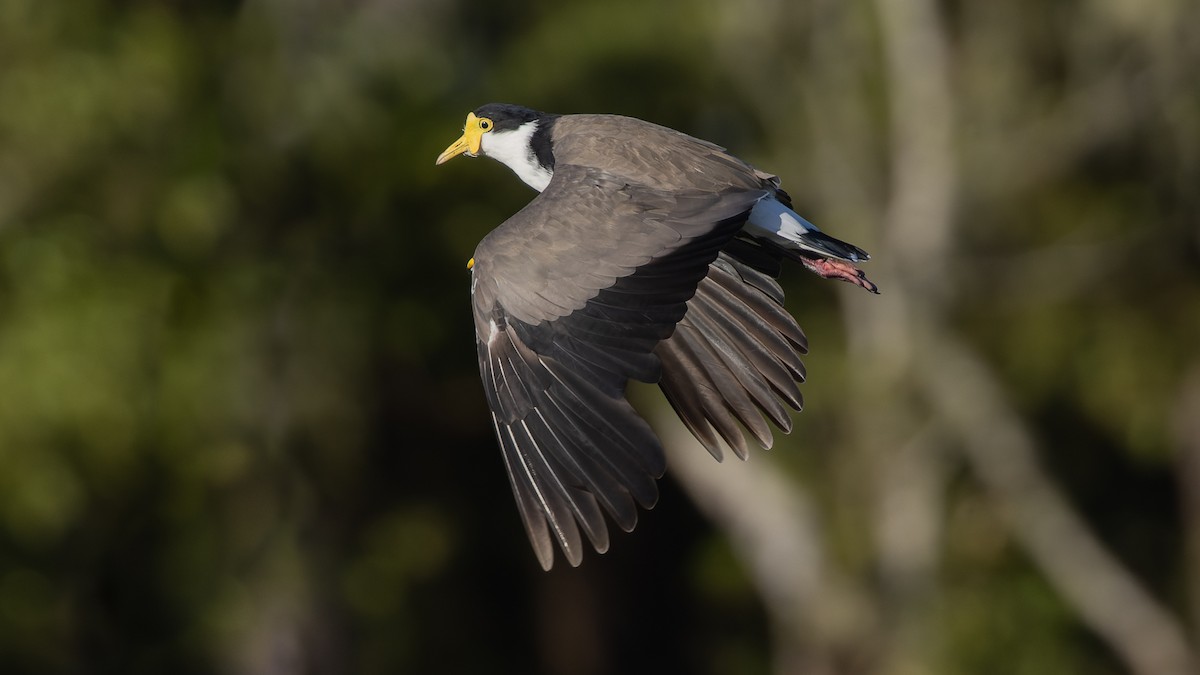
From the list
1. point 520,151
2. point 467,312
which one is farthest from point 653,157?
point 467,312

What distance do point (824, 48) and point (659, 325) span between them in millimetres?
8872

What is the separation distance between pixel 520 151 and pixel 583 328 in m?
1.42

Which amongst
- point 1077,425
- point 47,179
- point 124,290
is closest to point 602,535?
point 124,290

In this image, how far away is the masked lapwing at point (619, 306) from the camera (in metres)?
4.98

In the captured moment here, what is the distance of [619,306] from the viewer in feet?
17.3

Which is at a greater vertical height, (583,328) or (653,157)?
(653,157)

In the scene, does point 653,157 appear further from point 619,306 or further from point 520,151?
point 619,306

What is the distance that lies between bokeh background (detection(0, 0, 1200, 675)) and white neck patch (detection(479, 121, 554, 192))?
584 cm

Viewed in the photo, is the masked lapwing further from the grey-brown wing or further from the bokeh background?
the bokeh background

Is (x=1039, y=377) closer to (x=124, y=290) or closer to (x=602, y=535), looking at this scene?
(x=124, y=290)

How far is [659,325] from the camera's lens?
17.1 ft

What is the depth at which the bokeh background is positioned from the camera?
12469 mm

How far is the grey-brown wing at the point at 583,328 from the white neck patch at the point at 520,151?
0.77 meters

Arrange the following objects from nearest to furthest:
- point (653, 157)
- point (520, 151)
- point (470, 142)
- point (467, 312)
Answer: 1. point (653, 157)
2. point (520, 151)
3. point (470, 142)
4. point (467, 312)
